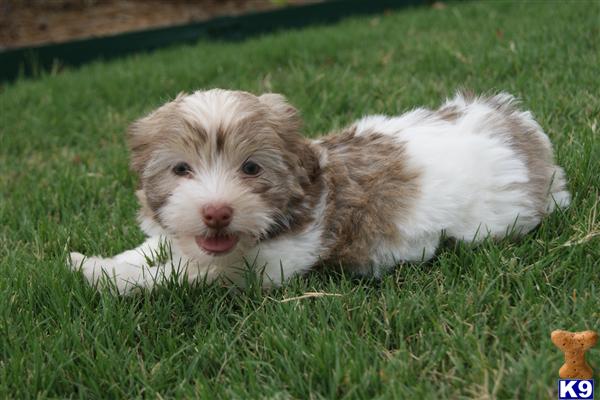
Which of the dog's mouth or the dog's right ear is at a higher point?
the dog's right ear

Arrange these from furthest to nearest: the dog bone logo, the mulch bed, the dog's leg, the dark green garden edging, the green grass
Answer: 1. the mulch bed
2. the dark green garden edging
3. the dog's leg
4. the green grass
5. the dog bone logo

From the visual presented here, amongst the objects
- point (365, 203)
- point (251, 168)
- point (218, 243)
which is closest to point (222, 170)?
point (251, 168)

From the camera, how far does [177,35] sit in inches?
393

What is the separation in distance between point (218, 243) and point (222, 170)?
314 millimetres

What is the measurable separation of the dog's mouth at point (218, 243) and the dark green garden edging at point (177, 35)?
6.77m

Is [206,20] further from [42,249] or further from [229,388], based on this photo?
[229,388]

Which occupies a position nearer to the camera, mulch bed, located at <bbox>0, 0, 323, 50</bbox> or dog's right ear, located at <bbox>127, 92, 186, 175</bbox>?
dog's right ear, located at <bbox>127, 92, 186, 175</bbox>

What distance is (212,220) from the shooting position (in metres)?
2.79

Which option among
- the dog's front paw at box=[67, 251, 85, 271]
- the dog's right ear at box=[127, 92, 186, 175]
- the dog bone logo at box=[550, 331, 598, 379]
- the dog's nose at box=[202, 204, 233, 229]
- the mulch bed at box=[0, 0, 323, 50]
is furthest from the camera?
the mulch bed at box=[0, 0, 323, 50]

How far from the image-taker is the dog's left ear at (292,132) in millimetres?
3119

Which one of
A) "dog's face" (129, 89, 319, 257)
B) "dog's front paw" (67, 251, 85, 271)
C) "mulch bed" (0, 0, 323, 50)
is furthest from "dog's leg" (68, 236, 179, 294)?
"mulch bed" (0, 0, 323, 50)

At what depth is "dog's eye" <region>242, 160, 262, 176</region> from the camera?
297 cm

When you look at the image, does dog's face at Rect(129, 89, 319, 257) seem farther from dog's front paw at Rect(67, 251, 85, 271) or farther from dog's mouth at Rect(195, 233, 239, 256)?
dog's front paw at Rect(67, 251, 85, 271)

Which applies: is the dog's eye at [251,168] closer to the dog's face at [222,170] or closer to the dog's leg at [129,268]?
the dog's face at [222,170]
